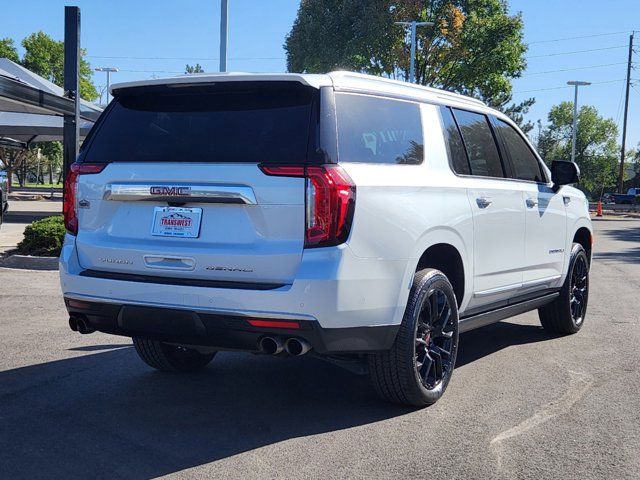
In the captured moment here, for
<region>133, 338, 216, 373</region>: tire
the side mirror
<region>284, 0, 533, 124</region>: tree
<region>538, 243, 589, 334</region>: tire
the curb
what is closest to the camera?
<region>133, 338, 216, 373</region>: tire

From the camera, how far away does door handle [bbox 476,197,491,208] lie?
17.5ft

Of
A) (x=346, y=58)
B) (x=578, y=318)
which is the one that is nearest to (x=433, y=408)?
(x=578, y=318)

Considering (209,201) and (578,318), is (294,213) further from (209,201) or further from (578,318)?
(578,318)

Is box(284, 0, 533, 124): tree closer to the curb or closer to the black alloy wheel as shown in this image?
the curb

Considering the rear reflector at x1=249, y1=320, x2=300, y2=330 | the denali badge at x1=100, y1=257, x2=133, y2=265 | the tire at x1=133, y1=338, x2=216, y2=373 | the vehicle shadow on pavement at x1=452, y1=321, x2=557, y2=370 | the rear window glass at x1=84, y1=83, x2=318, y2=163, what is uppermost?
the rear window glass at x1=84, y1=83, x2=318, y2=163

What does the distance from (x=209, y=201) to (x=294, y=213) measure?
49 cm

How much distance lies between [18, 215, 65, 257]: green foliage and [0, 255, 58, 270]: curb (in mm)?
267

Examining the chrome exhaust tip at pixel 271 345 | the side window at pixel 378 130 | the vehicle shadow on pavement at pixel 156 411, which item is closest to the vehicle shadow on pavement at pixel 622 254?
the vehicle shadow on pavement at pixel 156 411

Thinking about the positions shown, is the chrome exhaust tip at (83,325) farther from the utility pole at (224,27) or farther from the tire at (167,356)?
the utility pole at (224,27)

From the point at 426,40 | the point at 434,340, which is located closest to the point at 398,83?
the point at 434,340

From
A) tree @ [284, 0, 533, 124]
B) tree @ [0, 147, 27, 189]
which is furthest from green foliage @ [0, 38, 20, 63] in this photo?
tree @ [284, 0, 533, 124]

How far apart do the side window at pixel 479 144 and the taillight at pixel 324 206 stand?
1.75 metres

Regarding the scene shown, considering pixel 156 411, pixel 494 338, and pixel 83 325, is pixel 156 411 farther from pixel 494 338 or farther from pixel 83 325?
pixel 494 338

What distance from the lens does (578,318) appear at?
7.43 metres
